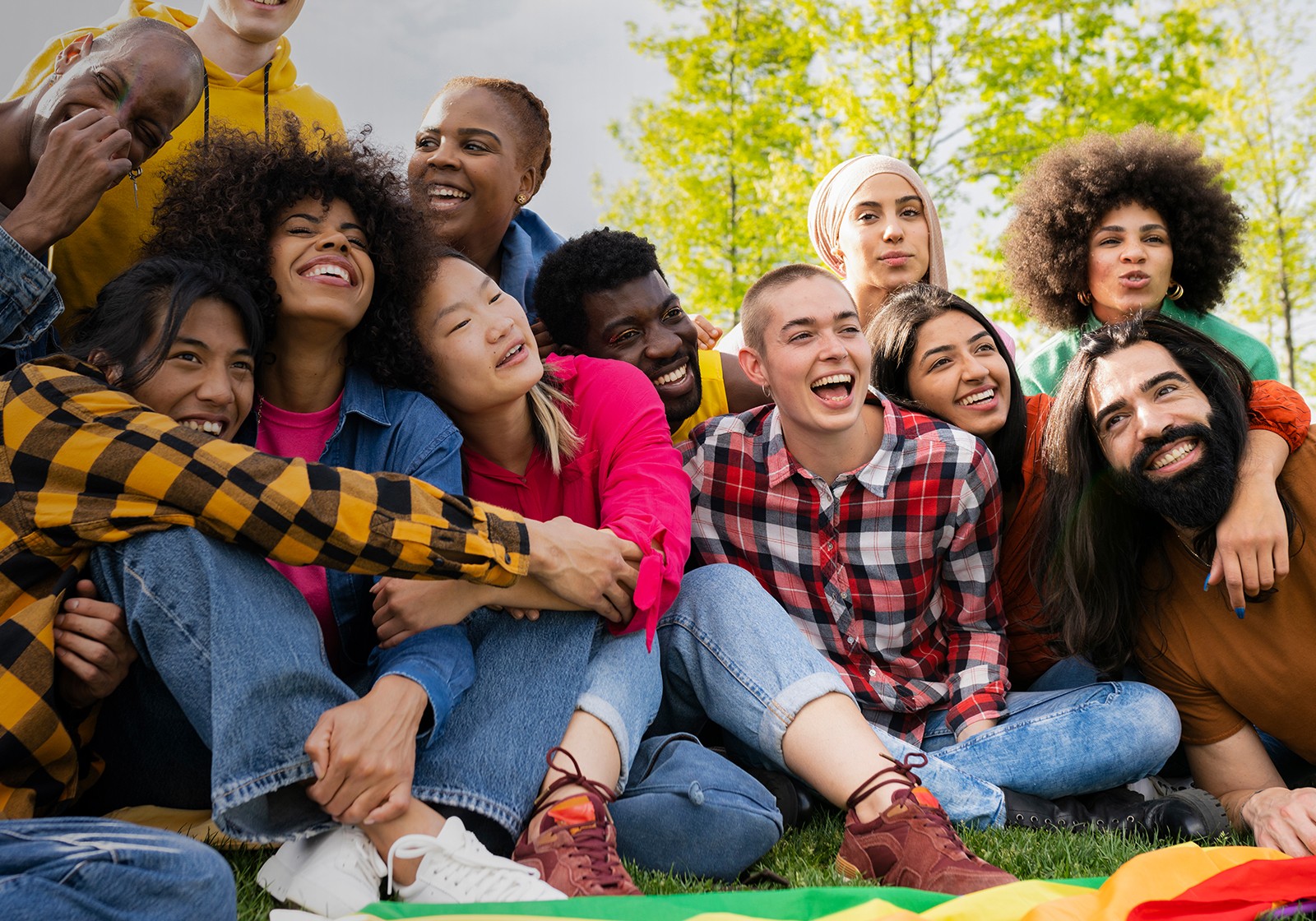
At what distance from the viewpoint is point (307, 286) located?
10.5 ft

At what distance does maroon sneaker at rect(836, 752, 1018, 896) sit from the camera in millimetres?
2484

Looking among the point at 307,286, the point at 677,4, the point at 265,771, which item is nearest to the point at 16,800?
the point at 265,771

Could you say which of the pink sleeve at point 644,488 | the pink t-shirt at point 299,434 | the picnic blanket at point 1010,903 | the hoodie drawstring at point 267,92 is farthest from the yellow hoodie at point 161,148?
the picnic blanket at point 1010,903

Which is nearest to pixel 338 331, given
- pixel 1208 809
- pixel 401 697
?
pixel 401 697

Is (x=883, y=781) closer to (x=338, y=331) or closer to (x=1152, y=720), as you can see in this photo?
(x=1152, y=720)

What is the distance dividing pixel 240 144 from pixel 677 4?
12040 millimetres

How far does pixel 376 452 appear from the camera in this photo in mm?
3217

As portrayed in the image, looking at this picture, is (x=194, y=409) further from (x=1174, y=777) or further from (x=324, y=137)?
(x=1174, y=777)

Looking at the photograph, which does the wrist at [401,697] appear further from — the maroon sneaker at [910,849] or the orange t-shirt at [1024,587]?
the orange t-shirt at [1024,587]

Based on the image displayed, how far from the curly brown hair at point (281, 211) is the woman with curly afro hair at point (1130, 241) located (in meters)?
3.16

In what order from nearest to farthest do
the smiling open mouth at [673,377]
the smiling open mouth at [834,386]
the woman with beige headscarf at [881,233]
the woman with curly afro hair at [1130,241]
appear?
the smiling open mouth at [834,386] < the smiling open mouth at [673,377] < the woman with curly afro hair at [1130,241] < the woman with beige headscarf at [881,233]

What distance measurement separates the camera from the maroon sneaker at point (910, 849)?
2.48m

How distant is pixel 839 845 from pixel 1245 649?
4.85ft

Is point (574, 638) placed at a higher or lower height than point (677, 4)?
lower
